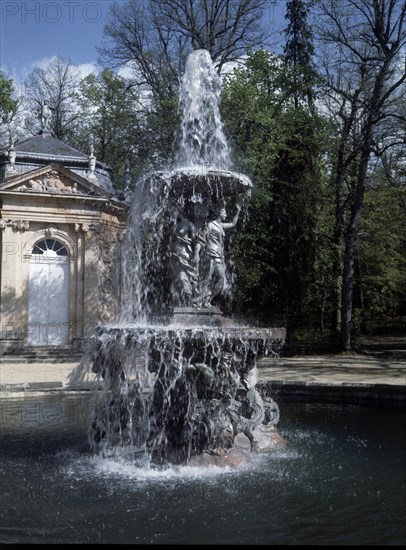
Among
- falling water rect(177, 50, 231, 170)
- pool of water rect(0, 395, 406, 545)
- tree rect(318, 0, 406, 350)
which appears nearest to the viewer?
pool of water rect(0, 395, 406, 545)

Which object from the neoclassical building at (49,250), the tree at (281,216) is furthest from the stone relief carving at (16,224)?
the tree at (281,216)

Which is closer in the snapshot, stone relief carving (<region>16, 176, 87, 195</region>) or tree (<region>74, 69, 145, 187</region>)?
stone relief carving (<region>16, 176, 87, 195</region>)

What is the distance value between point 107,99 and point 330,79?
1210 centimetres

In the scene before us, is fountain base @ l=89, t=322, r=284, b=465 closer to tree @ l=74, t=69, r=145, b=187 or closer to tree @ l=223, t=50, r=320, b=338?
tree @ l=223, t=50, r=320, b=338

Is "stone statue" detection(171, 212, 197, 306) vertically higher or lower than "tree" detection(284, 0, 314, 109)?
lower

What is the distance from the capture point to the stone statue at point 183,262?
8.52 metres

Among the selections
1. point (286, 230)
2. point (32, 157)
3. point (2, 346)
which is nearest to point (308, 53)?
point (286, 230)

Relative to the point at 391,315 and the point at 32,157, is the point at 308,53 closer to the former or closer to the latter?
the point at 32,157

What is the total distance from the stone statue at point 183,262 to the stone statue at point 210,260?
0.09 meters

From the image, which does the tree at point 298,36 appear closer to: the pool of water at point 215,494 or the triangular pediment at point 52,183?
the triangular pediment at point 52,183

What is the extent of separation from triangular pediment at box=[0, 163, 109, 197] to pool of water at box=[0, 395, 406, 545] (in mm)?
16084

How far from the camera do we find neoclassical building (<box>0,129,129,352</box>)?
24.0m

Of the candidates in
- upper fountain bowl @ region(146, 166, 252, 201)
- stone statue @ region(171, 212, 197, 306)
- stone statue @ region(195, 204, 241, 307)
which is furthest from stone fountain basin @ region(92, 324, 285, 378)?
upper fountain bowl @ region(146, 166, 252, 201)

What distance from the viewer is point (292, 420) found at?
10281 millimetres
